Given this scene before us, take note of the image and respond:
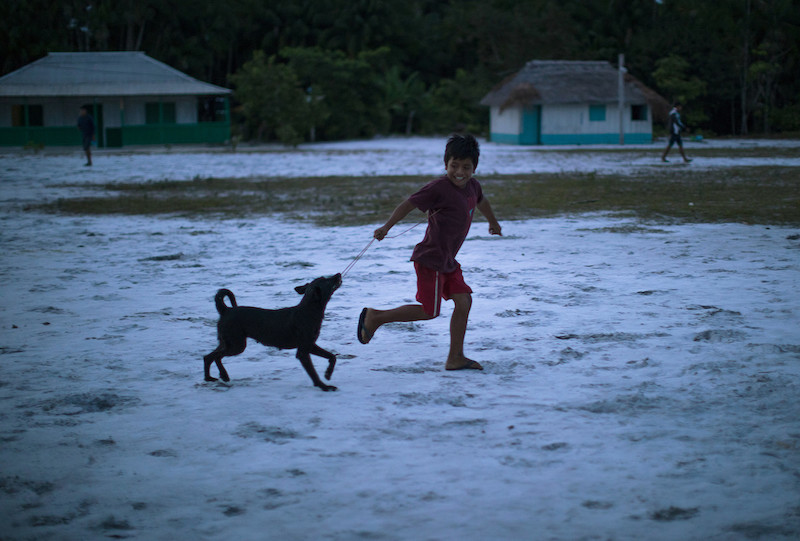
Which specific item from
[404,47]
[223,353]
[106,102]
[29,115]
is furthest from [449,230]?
[404,47]

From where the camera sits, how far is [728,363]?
13.9 ft

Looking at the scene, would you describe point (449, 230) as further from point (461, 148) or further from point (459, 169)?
point (461, 148)

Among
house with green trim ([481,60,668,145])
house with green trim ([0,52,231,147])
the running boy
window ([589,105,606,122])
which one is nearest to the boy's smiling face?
the running boy

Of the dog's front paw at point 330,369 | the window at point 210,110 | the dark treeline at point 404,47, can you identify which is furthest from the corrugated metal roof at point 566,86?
the dog's front paw at point 330,369

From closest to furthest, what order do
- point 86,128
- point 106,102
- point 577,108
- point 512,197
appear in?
point 512,197 < point 86,128 < point 106,102 < point 577,108

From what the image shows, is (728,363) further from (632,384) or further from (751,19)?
(751,19)

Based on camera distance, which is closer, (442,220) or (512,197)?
(442,220)

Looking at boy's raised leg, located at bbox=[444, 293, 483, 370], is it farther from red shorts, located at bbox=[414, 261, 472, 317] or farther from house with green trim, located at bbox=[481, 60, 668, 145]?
house with green trim, located at bbox=[481, 60, 668, 145]

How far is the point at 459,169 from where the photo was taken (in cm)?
421

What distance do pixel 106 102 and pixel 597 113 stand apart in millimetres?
22091

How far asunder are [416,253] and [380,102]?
39099 mm

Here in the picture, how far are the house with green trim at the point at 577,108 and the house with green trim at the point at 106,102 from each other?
1346 cm

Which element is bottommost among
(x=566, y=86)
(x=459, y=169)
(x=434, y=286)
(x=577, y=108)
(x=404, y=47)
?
(x=434, y=286)

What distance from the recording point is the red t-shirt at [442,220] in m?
4.27
